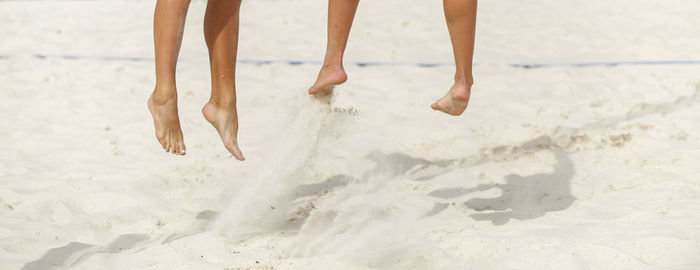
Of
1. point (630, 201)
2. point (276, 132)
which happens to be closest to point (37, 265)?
point (276, 132)

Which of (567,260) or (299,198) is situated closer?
(567,260)

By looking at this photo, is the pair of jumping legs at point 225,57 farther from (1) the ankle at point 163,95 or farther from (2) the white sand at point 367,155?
(2) the white sand at point 367,155

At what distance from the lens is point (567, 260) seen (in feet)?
9.70

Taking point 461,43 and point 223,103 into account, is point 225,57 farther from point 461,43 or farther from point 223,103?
point 461,43

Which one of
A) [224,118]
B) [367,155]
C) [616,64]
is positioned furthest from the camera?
[616,64]

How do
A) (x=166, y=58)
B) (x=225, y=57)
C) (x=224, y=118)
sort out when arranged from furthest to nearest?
(x=224, y=118)
(x=225, y=57)
(x=166, y=58)

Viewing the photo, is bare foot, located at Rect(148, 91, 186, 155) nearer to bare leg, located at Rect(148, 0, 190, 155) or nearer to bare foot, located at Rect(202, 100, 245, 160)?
bare leg, located at Rect(148, 0, 190, 155)

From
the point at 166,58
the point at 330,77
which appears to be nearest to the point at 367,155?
the point at 330,77

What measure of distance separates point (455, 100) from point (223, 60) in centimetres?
76

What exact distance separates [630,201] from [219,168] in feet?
6.24

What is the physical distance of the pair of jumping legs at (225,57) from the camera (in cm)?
264

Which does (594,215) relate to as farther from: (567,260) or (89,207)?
(89,207)

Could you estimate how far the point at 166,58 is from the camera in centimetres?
265

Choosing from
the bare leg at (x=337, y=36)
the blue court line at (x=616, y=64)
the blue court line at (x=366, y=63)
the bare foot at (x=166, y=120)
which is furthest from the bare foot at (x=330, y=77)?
the blue court line at (x=616, y=64)
